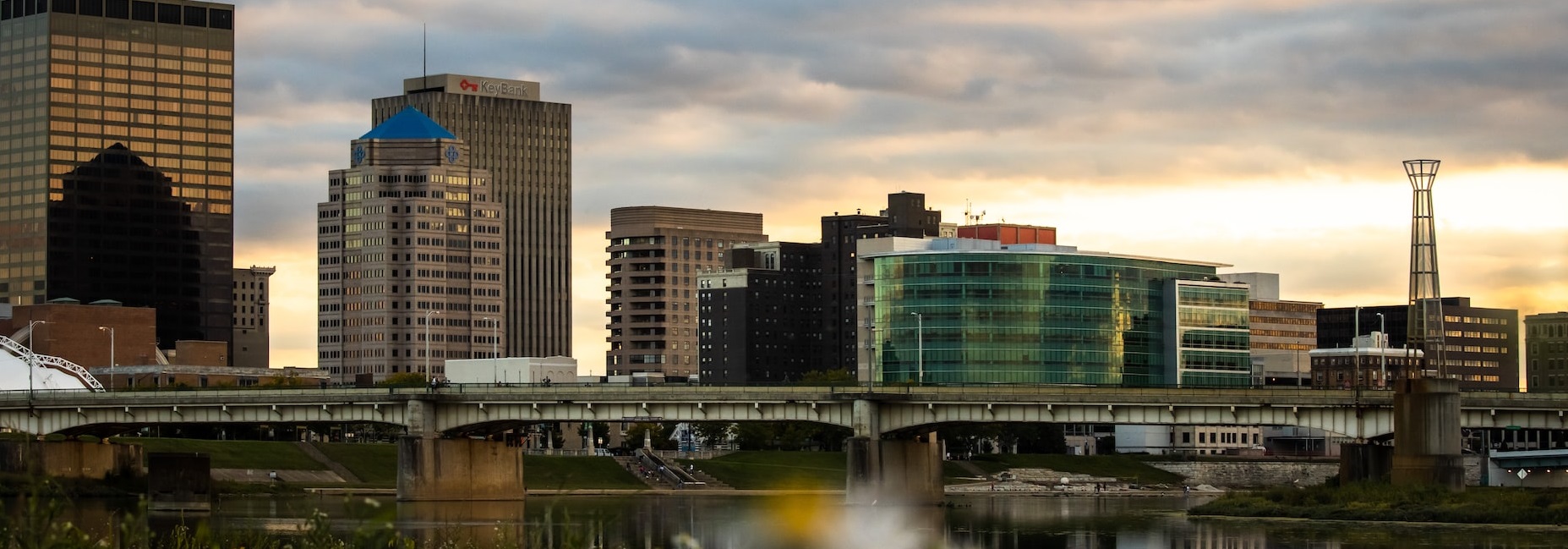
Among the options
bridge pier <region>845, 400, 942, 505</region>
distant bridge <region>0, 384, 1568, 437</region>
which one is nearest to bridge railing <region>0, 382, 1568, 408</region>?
distant bridge <region>0, 384, 1568, 437</region>

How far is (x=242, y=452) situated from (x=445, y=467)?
37319 mm

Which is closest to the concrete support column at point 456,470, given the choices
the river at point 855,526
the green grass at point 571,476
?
the river at point 855,526

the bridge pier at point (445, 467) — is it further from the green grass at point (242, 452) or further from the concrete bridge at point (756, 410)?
the green grass at point (242, 452)

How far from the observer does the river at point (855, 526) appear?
10312 centimetres

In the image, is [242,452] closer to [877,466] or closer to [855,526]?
[877,466]

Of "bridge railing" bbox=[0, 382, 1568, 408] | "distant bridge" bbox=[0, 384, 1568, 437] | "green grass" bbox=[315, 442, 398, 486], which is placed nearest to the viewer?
"distant bridge" bbox=[0, 384, 1568, 437]

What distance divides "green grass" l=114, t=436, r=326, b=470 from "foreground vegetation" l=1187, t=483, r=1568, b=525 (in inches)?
3200

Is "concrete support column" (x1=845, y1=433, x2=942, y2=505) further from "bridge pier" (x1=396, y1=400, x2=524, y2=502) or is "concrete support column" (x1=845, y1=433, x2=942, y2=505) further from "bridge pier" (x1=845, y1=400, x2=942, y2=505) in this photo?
"bridge pier" (x1=396, y1=400, x2=524, y2=502)

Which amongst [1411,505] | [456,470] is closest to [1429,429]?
[1411,505]

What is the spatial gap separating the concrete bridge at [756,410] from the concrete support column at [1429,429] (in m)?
5.06

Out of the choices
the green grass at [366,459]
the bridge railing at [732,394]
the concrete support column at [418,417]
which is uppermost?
the bridge railing at [732,394]

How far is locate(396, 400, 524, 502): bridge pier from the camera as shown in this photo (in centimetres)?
15162

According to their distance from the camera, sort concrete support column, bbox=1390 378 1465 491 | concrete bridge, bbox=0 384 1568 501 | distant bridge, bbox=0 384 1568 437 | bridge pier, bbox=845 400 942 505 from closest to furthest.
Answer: concrete support column, bbox=1390 378 1465 491, distant bridge, bbox=0 384 1568 437, concrete bridge, bbox=0 384 1568 501, bridge pier, bbox=845 400 942 505

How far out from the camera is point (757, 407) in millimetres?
145750
